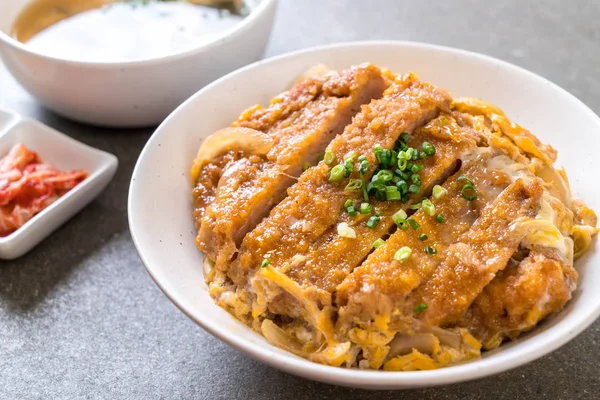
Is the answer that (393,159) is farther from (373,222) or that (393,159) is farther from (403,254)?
(403,254)

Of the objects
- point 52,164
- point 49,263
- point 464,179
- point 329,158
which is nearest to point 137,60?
point 52,164

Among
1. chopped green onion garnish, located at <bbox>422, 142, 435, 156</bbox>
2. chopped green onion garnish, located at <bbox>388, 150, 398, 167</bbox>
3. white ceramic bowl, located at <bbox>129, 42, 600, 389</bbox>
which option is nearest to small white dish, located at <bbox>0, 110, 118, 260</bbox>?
white ceramic bowl, located at <bbox>129, 42, 600, 389</bbox>

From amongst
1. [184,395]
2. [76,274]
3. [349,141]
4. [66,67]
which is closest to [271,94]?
[349,141]

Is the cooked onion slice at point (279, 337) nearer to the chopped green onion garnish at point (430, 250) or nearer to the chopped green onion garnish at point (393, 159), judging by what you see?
the chopped green onion garnish at point (430, 250)

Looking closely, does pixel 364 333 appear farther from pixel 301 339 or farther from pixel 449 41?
pixel 449 41

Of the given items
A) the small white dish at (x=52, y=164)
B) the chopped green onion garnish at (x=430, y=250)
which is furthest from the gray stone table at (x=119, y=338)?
the chopped green onion garnish at (x=430, y=250)

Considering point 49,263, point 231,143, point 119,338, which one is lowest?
point 49,263

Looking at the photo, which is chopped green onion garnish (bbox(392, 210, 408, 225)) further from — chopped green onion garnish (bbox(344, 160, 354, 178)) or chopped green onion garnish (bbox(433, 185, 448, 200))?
chopped green onion garnish (bbox(344, 160, 354, 178))
